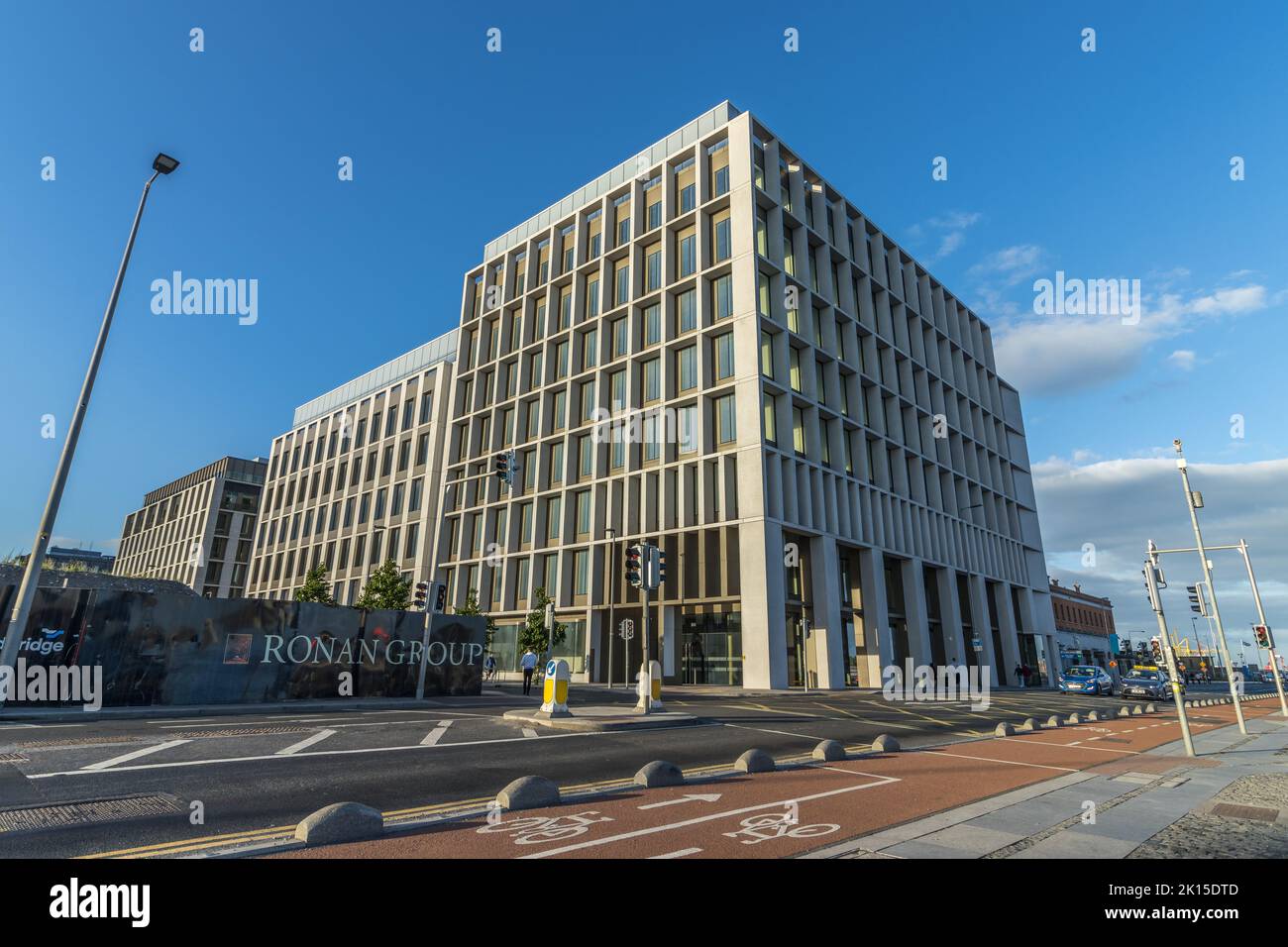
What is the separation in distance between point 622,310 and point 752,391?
13557 millimetres

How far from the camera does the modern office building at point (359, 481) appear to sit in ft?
180

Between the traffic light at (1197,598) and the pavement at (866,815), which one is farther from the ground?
the traffic light at (1197,598)

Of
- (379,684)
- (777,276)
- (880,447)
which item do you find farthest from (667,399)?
(379,684)

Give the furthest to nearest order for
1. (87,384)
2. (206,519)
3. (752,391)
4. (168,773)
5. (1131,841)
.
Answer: (206,519), (752,391), (87,384), (168,773), (1131,841)

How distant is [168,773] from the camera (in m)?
8.08

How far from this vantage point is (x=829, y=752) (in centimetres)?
1064

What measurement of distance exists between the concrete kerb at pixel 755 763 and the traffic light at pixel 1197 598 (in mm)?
25528

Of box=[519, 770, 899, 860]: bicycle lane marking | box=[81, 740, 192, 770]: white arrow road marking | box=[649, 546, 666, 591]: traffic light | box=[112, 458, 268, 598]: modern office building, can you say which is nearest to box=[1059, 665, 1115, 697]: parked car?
box=[649, 546, 666, 591]: traffic light

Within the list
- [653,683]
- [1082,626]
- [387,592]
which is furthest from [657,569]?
[1082,626]

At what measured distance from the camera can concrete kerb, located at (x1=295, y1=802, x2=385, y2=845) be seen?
521 cm

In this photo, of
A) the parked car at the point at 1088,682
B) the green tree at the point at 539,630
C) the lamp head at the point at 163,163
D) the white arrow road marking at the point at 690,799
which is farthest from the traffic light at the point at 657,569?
the parked car at the point at 1088,682

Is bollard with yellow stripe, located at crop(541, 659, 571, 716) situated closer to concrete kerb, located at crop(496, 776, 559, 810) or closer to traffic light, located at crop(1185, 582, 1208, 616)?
concrete kerb, located at crop(496, 776, 559, 810)

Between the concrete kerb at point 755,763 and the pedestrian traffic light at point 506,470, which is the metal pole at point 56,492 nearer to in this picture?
the pedestrian traffic light at point 506,470
